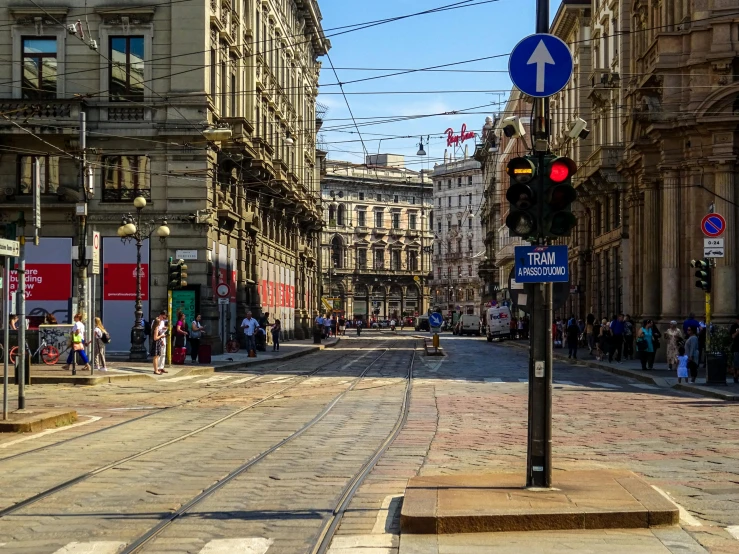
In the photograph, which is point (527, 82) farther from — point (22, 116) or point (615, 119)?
point (615, 119)

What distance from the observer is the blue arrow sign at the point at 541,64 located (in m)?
9.17

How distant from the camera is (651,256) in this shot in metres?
39.0

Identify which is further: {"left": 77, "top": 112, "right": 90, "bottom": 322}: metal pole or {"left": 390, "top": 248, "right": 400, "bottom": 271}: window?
{"left": 390, "top": 248, "right": 400, "bottom": 271}: window

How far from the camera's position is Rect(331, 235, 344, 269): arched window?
130 metres

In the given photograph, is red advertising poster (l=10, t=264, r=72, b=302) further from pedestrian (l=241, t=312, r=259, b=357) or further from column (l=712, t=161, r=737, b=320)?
column (l=712, t=161, r=737, b=320)

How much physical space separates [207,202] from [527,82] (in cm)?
2903

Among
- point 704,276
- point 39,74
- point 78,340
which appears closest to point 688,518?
point 704,276

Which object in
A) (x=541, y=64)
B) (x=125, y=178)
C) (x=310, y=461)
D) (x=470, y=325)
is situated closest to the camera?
(x=541, y=64)

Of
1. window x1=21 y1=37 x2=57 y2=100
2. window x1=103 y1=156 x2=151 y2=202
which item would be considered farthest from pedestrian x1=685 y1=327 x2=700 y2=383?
window x1=21 y1=37 x2=57 y2=100

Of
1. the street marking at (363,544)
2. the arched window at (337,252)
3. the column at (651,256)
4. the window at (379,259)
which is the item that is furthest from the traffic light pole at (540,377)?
the window at (379,259)

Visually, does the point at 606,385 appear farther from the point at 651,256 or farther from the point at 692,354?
the point at 651,256

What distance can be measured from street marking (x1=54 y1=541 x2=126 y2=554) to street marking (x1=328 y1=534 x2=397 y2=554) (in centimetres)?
147

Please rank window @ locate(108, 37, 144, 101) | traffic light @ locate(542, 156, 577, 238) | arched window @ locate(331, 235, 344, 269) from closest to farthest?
traffic light @ locate(542, 156, 577, 238) → window @ locate(108, 37, 144, 101) → arched window @ locate(331, 235, 344, 269)

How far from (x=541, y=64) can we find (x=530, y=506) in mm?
3738
